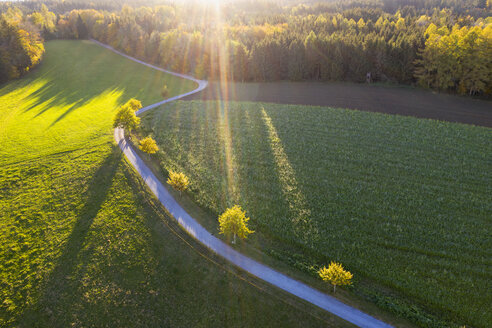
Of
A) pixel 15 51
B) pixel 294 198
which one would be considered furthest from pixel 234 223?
pixel 15 51

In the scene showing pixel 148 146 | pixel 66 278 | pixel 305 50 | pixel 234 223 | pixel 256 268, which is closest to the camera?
pixel 66 278

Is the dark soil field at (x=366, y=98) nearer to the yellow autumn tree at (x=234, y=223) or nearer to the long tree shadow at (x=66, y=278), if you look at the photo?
the yellow autumn tree at (x=234, y=223)

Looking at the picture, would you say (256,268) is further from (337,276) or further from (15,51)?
(15,51)

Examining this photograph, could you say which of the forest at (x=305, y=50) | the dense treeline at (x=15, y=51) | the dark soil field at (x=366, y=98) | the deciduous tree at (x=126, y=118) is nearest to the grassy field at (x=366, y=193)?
the deciduous tree at (x=126, y=118)

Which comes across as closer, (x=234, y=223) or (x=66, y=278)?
(x=66, y=278)

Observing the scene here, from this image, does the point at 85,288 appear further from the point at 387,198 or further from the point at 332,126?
the point at 332,126

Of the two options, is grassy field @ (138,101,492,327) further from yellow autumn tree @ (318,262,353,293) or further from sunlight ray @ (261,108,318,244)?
yellow autumn tree @ (318,262,353,293)

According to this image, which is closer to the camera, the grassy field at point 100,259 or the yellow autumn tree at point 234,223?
the grassy field at point 100,259
